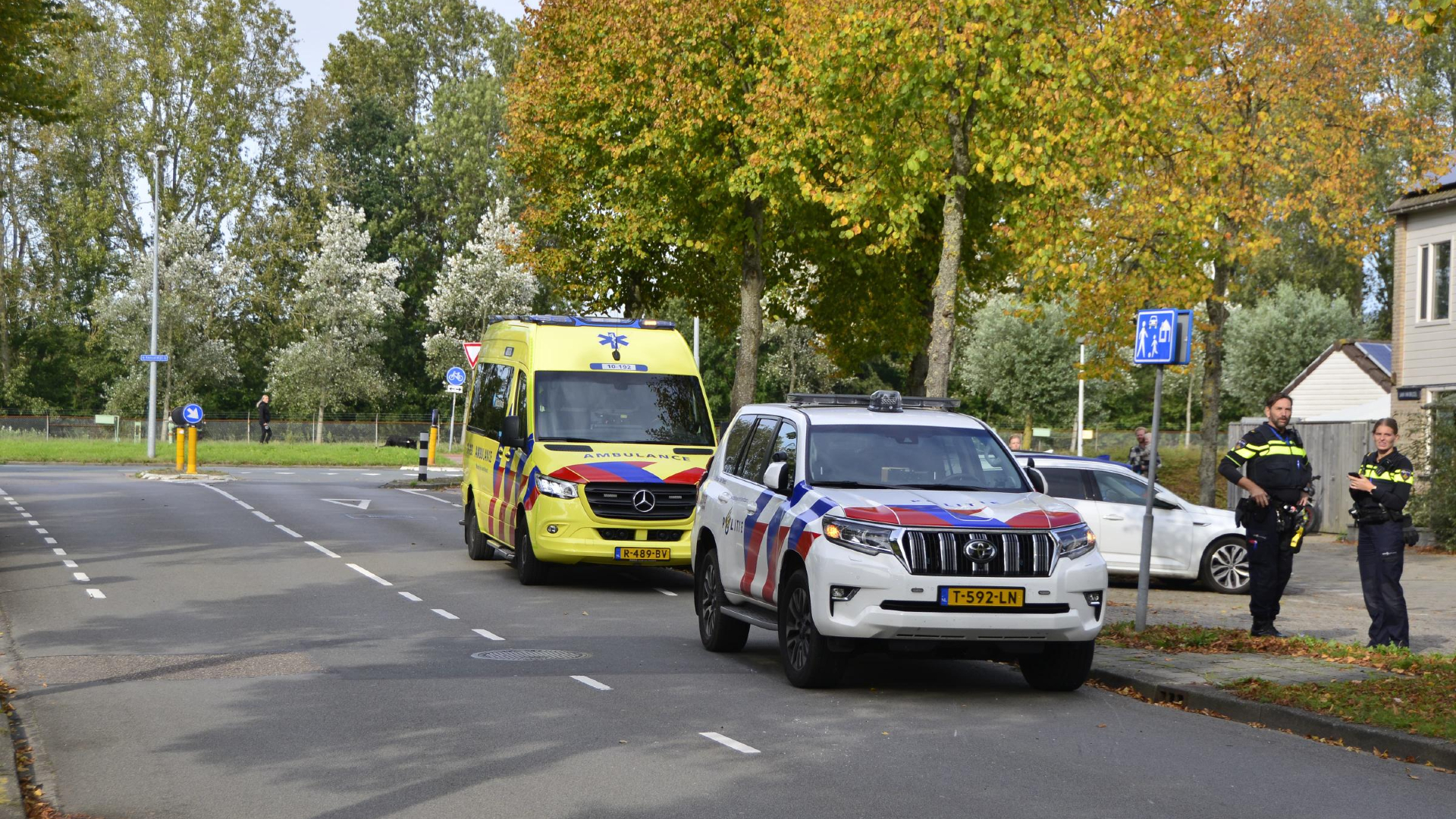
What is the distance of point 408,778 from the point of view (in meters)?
7.21

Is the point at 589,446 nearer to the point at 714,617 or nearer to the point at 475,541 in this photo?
the point at 475,541

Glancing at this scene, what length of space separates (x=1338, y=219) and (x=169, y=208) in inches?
2093

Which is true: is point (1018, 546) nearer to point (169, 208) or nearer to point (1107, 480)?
point (1107, 480)

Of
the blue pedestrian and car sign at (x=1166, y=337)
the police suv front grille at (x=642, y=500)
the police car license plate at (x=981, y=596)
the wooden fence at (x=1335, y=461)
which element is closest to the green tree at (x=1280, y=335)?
the wooden fence at (x=1335, y=461)

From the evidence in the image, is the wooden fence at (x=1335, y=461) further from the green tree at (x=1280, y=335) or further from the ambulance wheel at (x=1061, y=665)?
the green tree at (x=1280, y=335)

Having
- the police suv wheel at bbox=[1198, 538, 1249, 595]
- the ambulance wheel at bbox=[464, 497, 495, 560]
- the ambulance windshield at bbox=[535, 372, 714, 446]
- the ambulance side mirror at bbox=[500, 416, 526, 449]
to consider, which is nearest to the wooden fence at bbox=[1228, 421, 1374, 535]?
the police suv wheel at bbox=[1198, 538, 1249, 595]

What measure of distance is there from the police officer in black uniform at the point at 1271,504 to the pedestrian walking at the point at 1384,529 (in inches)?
21.9

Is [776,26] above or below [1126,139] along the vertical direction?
above

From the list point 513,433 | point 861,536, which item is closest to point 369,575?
point 513,433

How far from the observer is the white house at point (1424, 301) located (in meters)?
27.8

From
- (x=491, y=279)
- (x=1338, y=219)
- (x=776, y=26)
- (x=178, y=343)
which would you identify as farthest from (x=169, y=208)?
(x=1338, y=219)

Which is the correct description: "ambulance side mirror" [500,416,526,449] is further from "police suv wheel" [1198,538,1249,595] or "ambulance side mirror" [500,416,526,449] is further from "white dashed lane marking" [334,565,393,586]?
"police suv wheel" [1198,538,1249,595]

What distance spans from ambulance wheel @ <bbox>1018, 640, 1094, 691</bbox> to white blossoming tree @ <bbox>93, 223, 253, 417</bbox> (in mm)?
56987

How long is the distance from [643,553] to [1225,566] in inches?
284
